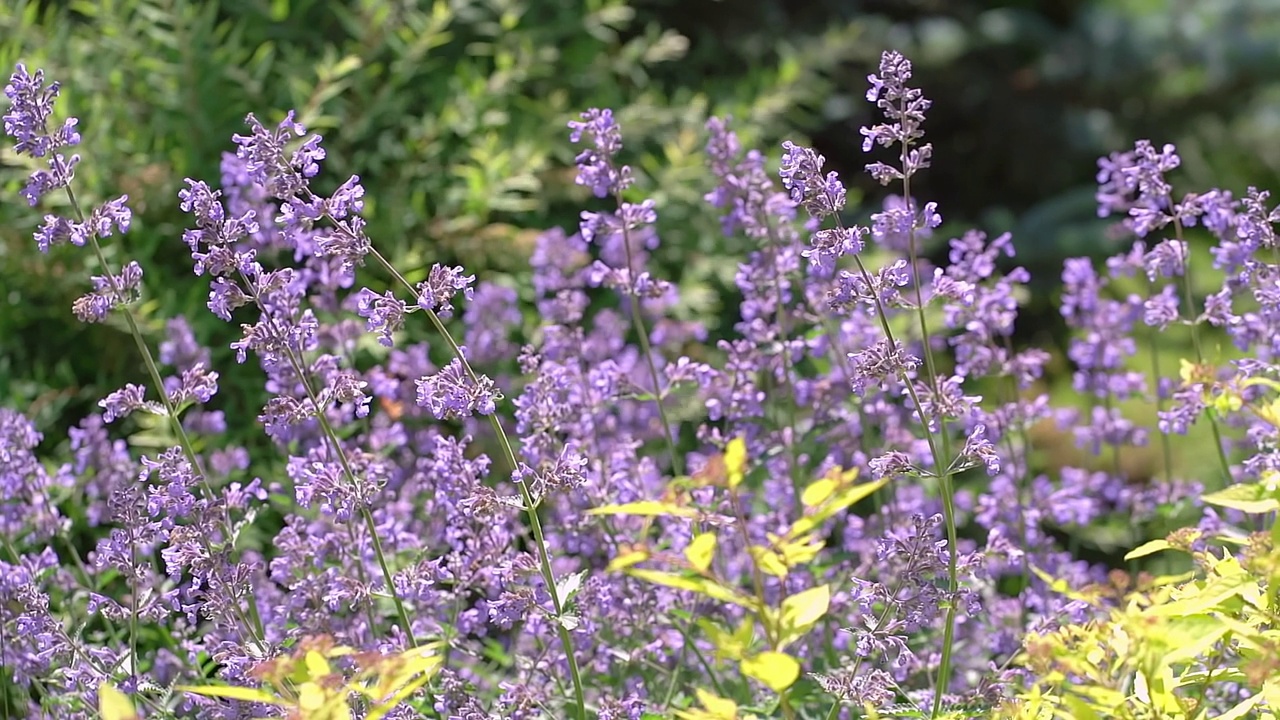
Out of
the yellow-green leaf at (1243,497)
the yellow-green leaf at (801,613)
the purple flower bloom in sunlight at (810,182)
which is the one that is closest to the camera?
the yellow-green leaf at (801,613)

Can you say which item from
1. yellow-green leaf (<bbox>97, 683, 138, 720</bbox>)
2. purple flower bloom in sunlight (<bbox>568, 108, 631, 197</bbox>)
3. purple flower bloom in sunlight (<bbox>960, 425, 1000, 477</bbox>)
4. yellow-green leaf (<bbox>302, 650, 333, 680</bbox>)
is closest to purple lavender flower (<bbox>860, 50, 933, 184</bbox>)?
purple flower bloom in sunlight (<bbox>960, 425, 1000, 477</bbox>)

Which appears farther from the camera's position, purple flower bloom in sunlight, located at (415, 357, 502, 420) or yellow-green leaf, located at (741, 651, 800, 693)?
purple flower bloom in sunlight, located at (415, 357, 502, 420)

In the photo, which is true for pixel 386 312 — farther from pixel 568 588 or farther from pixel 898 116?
pixel 898 116

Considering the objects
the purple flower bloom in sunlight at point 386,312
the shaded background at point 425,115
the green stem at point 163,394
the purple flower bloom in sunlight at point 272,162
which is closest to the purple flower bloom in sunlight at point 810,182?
the purple flower bloom in sunlight at point 386,312

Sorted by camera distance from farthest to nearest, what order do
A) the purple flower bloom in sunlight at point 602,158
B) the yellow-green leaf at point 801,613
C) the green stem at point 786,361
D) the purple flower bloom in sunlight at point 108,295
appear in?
the green stem at point 786,361 < the purple flower bloom in sunlight at point 602,158 < the purple flower bloom in sunlight at point 108,295 < the yellow-green leaf at point 801,613

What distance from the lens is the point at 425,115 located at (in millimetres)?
5320

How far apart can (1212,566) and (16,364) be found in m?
4.04

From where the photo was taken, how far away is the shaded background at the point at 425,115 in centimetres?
473

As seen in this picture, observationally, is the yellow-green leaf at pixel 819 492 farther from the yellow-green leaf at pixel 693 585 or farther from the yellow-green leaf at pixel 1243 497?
the yellow-green leaf at pixel 1243 497

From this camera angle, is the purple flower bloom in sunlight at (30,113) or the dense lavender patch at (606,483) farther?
the purple flower bloom in sunlight at (30,113)

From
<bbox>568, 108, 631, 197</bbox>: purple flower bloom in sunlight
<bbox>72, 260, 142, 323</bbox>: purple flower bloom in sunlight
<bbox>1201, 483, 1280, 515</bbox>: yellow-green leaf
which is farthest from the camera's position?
<bbox>568, 108, 631, 197</bbox>: purple flower bloom in sunlight

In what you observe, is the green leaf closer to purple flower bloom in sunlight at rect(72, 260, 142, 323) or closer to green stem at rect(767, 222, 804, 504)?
purple flower bloom in sunlight at rect(72, 260, 142, 323)

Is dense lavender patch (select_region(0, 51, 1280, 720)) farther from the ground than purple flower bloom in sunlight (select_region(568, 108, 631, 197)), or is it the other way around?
purple flower bloom in sunlight (select_region(568, 108, 631, 197))

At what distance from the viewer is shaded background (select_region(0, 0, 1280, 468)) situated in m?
4.73
